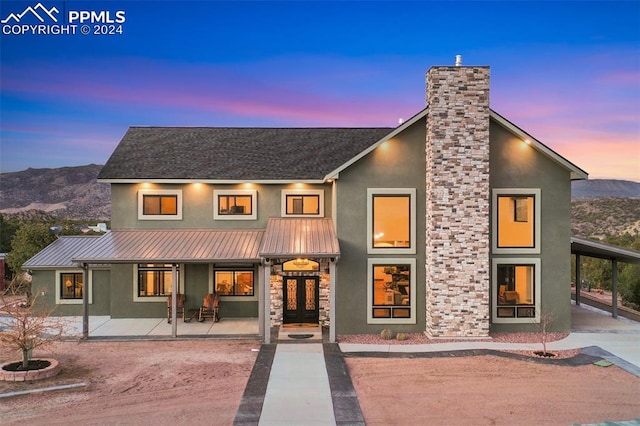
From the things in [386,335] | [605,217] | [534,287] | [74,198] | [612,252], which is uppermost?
[74,198]

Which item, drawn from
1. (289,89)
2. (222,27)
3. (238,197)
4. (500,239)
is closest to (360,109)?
(289,89)

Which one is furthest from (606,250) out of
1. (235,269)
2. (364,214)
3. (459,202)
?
(235,269)

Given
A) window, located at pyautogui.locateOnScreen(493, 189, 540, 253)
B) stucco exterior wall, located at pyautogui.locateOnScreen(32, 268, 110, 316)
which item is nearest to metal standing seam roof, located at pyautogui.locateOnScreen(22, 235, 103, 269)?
stucco exterior wall, located at pyautogui.locateOnScreen(32, 268, 110, 316)

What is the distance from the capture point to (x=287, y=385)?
11578mm

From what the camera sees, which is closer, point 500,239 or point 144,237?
point 500,239

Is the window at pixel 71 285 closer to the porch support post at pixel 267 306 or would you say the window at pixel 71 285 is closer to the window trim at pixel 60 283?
the window trim at pixel 60 283

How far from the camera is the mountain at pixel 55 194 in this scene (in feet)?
228

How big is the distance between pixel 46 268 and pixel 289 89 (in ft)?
52.4

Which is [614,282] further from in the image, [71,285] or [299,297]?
[71,285]

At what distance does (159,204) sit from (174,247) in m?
3.04

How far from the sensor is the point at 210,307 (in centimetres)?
1850

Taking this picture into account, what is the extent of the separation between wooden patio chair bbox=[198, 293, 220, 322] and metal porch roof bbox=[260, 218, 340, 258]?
3.31 metres

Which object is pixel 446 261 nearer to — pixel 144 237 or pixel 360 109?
pixel 144 237

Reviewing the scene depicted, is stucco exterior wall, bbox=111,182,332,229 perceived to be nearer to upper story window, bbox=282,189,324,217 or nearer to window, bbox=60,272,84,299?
upper story window, bbox=282,189,324,217
